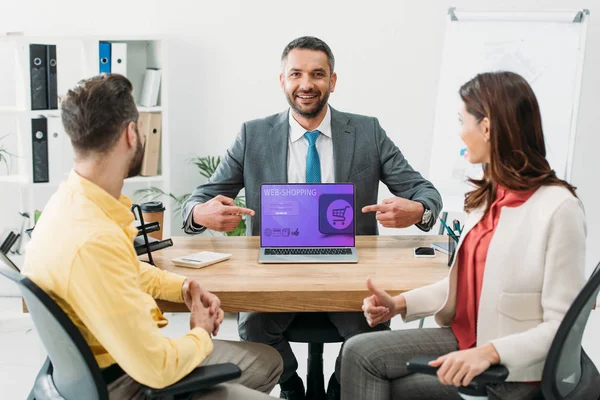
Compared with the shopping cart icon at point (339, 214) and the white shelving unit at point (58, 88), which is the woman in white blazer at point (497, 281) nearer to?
the shopping cart icon at point (339, 214)

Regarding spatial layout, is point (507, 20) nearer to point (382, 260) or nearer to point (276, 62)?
point (276, 62)

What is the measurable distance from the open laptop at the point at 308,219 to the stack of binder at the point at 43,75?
2165mm

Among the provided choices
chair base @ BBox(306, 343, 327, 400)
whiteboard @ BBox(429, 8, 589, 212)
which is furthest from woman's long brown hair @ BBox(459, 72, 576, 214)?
whiteboard @ BBox(429, 8, 589, 212)

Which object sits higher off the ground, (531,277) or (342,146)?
(342,146)

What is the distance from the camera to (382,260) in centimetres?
255

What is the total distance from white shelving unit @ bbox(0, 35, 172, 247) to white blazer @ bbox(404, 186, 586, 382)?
2.75m

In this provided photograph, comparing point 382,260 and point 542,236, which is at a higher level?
point 542,236

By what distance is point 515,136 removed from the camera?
190cm

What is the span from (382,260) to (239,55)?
2476mm

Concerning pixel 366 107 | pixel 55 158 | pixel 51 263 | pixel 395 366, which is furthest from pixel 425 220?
pixel 55 158

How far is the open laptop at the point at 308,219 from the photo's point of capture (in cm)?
257

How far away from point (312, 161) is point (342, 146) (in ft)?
0.43

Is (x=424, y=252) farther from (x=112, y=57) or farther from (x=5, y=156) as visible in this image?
(x=5, y=156)

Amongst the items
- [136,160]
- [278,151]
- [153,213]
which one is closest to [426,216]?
[278,151]
